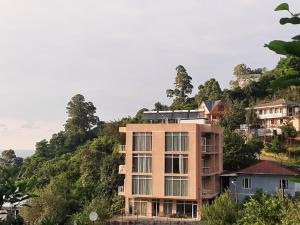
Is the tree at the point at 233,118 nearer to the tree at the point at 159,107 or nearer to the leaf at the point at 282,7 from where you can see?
the tree at the point at 159,107

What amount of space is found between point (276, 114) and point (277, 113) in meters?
0.17

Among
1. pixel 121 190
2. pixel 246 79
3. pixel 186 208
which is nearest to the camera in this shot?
pixel 186 208

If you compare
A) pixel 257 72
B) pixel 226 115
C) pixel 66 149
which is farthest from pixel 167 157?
pixel 257 72

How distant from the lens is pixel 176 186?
103 feet

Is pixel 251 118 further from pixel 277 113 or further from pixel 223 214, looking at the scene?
pixel 223 214

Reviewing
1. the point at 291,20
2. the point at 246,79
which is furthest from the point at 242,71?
the point at 291,20

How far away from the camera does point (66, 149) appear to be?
53406 mm

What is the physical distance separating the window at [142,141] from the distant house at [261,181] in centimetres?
677

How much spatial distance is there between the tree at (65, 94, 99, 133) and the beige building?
2009cm

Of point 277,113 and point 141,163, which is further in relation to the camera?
point 277,113

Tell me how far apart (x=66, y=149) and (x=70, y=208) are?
2123cm

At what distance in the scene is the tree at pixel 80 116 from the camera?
56.4 metres

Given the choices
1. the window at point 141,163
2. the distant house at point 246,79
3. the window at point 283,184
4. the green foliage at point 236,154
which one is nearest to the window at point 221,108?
the distant house at point 246,79

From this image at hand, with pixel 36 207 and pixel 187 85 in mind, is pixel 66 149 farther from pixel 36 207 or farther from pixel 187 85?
pixel 36 207
